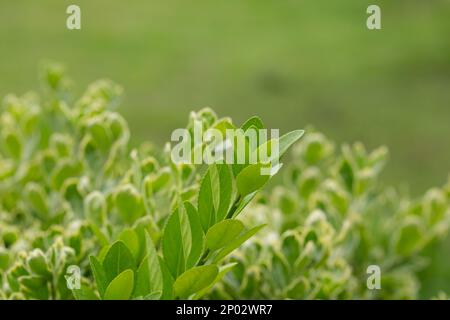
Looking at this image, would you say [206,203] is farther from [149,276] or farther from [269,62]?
[269,62]

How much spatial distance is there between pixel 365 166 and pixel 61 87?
0.60 metres

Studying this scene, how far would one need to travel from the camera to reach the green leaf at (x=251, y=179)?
0.84 metres

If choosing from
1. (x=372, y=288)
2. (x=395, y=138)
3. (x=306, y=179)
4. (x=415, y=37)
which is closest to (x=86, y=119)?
(x=306, y=179)

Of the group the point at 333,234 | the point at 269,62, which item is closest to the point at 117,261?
the point at 333,234

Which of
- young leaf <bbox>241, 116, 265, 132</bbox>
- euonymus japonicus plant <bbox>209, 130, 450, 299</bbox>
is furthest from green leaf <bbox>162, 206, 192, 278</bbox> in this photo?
euonymus japonicus plant <bbox>209, 130, 450, 299</bbox>

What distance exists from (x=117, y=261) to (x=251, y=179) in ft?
0.55

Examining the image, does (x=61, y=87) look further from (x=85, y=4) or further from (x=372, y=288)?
(x=85, y=4)

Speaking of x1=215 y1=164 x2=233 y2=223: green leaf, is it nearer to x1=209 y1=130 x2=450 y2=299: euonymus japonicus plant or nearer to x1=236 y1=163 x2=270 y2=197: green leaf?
x1=236 y1=163 x2=270 y2=197: green leaf

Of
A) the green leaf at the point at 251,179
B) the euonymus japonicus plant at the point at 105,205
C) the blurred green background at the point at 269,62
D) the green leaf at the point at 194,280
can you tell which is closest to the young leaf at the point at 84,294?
the euonymus japonicus plant at the point at 105,205

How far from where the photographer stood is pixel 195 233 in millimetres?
863

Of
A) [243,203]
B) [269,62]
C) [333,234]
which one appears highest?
[269,62]

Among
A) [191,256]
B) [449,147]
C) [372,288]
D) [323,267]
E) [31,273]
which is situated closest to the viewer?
[191,256]

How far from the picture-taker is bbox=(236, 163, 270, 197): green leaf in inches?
33.0

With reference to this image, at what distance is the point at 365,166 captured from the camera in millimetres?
1480
